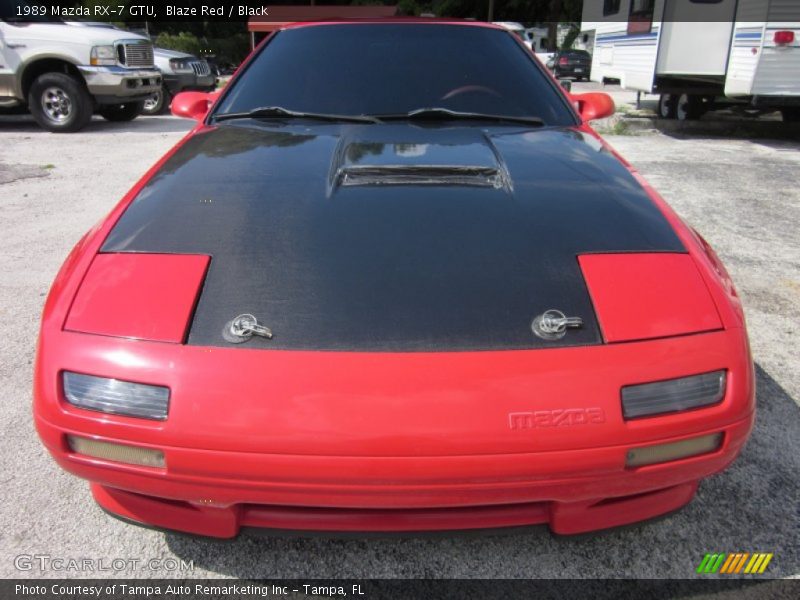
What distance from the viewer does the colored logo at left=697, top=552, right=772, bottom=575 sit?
1.64m

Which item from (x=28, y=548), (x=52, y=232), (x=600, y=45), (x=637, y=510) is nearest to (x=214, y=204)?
(x=28, y=548)

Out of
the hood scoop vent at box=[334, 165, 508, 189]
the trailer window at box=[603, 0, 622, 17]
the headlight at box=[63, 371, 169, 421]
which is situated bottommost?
the headlight at box=[63, 371, 169, 421]

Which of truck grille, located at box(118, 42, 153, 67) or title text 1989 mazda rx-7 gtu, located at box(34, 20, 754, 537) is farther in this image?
truck grille, located at box(118, 42, 153, 67)

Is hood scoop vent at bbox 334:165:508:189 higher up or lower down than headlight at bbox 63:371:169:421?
higher up

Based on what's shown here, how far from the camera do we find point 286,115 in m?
2.34

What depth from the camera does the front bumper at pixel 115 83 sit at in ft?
28.0

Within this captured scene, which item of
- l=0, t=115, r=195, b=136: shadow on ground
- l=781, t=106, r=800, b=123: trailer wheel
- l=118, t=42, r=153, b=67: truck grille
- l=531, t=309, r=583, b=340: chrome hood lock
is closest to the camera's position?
l=531, t=309, r=583, b=340: chrome hood lock

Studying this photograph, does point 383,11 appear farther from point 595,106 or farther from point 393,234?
point 393,234

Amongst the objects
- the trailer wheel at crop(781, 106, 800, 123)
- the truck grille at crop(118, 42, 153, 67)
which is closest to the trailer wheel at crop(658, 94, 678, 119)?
the trailer wheel at crop(781, 106, 800, 123)

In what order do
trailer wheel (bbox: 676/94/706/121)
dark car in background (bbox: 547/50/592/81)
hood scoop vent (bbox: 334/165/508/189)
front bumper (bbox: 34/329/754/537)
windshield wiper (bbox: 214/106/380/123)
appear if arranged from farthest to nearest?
dark car in background (bbox: 547/50/592/81)
trailer wheel (bbox: 676/94/706/121)
windshield wiper (bbox: 214/106/380/123)
hood scoop vent (bbox: 334/165/508/189)
front bumper (bbox: 34/329/754/537)

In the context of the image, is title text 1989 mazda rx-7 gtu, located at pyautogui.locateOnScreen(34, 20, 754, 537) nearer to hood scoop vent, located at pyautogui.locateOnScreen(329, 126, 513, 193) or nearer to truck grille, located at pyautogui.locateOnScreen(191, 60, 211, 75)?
hood scoop vent, located at pyautogui.locateOnScreen(329, 126, 513, 193)

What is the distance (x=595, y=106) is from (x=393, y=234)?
65.6 inches

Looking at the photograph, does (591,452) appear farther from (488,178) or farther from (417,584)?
(488,178)

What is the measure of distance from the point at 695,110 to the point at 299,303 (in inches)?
437
